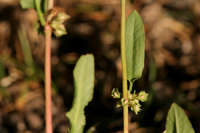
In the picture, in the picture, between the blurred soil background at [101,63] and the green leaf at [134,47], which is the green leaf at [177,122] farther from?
the blurred soil background at [101,63]

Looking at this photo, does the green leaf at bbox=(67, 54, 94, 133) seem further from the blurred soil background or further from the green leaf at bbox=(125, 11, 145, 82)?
the blurred soil background

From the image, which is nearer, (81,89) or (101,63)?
(81,89)

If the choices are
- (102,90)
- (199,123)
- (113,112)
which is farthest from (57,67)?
(199,123)

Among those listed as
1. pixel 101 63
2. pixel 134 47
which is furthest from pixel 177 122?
pixel 101 63

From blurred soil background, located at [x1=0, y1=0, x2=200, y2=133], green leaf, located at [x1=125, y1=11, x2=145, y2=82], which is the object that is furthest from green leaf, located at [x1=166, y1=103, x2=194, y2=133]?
blurred soil background, located at [x1=0, y1=0, x2=200, y2=133]

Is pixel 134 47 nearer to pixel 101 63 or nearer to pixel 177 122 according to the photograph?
pixel 177 122

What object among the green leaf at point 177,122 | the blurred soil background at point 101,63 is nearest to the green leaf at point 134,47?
the green leaf at point 177,122

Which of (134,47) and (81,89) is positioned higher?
(134,47)
